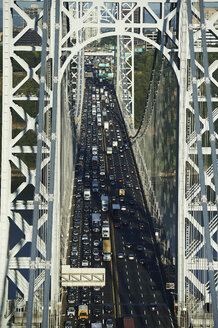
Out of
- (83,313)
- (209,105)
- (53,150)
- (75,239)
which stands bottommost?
(83,313)

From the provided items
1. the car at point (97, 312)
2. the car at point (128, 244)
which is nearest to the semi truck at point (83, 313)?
the car at point (97, 312)

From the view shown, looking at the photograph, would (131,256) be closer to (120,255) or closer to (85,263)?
(120,255)

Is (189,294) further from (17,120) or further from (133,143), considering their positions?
(17,120)

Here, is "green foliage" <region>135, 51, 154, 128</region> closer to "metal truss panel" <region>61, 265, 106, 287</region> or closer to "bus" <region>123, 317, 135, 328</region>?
"metal truss panel" <region>61, 265, 106, 287</region>

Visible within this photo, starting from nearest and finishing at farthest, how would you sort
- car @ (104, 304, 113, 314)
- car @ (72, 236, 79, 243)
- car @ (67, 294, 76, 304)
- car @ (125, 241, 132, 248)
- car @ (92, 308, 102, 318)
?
car @ (92, 308, 102, 318), car @ (104, 304, 113, 314), car @ (67, 294, 76, 304), car @ (125, 241, 132, 248), car @ (72, 236, 79, 243)

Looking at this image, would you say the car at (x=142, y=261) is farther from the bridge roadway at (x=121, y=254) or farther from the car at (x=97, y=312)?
the car at (x=97, y=312)

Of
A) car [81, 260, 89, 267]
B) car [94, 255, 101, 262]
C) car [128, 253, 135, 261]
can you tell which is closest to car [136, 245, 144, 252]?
car [128, 253, 135, 261]

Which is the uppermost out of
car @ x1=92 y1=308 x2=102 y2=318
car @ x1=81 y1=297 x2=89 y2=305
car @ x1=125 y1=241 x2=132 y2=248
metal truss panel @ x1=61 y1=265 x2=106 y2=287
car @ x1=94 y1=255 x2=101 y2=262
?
metal truss panel @ x1=61 y1=265 x2=106 y2=287

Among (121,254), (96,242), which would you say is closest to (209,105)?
(121,254)

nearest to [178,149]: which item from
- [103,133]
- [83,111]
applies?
[103,133]
